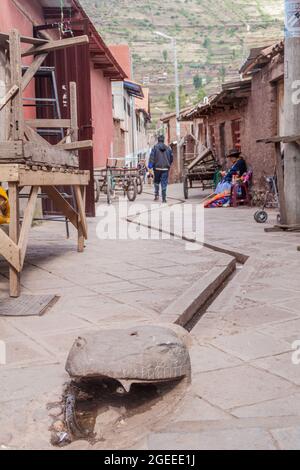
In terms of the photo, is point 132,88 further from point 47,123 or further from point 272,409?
point 272,409

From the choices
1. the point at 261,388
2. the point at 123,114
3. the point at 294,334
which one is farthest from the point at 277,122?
the point at 123,114

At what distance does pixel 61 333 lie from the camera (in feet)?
11.2

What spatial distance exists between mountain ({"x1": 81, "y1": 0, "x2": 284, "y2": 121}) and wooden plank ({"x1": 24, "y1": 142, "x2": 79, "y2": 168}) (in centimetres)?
8098

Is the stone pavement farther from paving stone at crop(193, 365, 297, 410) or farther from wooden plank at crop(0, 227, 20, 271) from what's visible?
wooden plank at crop(0, 227, 20, 271)

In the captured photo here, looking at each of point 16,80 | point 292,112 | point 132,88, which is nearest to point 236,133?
point 292,112

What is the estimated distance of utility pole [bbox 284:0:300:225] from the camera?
8000mm

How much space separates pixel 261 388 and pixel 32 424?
98cm

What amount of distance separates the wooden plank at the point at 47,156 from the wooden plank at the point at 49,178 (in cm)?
9

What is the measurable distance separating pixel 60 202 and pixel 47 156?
1.01m

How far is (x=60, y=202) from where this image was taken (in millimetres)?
6004

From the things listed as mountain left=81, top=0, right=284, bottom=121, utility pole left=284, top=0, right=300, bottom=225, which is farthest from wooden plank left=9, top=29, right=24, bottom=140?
mountain left=81, top=0, right=284, bottom=121

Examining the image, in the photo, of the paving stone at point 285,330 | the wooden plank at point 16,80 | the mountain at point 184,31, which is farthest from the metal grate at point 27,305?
the mountain at point 184,31

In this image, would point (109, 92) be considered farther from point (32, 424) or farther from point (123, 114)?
point (32, 424)

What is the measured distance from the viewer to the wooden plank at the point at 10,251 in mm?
4129
